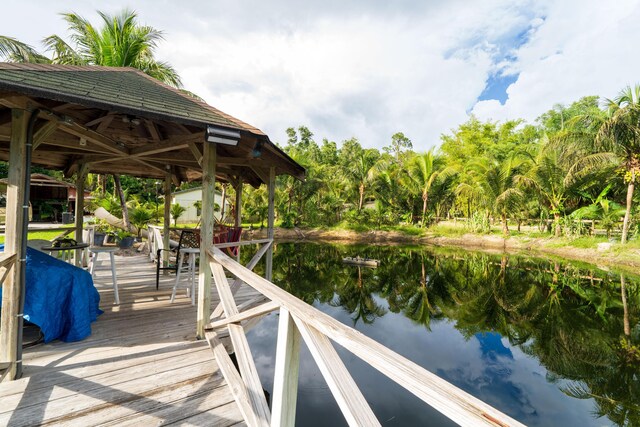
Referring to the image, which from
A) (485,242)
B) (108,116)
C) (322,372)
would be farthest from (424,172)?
(322,372)

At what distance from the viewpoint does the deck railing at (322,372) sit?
0.91 m

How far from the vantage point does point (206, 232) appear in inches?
136

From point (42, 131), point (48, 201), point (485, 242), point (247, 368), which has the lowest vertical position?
point (485, 242)

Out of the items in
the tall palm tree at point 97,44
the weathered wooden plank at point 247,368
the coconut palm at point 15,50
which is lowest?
the weathered wooden plank at point 247,368

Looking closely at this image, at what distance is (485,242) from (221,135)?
21489 mm

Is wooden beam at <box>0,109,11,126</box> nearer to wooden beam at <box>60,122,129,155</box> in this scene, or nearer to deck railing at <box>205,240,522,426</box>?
wooden beam at <box>60,122,129,155</box>

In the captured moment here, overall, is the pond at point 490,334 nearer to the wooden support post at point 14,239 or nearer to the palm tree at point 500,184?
the wooden support post at point 14,239

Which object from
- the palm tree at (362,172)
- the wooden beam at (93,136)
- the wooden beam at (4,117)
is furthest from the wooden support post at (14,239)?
the palm tree at (362,172)

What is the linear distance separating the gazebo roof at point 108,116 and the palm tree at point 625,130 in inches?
619

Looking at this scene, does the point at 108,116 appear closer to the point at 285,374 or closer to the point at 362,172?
the point at 285,374

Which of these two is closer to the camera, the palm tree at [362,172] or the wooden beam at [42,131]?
the wooden beam at [42,131]

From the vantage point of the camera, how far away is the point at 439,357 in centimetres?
695

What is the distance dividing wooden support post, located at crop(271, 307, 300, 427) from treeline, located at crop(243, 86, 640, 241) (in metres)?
18.0

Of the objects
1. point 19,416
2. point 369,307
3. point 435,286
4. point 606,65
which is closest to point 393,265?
point 435,286
